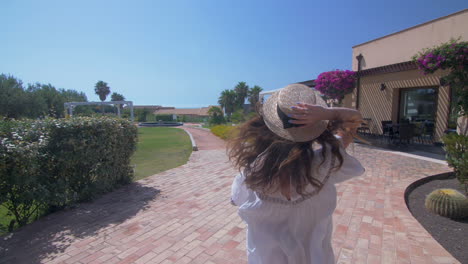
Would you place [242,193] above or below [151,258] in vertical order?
above

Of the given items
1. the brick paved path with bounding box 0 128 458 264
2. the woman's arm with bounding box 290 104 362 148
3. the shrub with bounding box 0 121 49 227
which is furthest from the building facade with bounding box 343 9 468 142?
the shrub with bounding box 0 121 49 227

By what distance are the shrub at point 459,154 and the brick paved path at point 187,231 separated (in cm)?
85

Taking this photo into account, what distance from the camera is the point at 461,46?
5793 mm

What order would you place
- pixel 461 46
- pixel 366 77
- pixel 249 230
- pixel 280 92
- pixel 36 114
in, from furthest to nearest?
pixel 36 114, pixel 366 77, pixel 461 46, pixel 249 230, pixel 280 92

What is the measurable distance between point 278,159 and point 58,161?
379cm

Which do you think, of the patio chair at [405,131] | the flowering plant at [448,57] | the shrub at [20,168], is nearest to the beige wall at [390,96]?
the patio chair at [405,131]

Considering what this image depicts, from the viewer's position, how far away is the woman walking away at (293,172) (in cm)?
98

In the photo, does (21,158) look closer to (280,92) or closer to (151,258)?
(151,258)

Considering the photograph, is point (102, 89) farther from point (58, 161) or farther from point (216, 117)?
point (58, 161)

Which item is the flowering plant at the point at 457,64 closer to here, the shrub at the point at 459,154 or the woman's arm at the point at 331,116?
the shrub at the point at 459,154

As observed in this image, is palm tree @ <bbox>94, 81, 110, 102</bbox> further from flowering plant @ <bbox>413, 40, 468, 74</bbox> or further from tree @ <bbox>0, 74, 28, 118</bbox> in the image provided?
flowering plant @ <bbox>413, 40, 468, 74</bbox>

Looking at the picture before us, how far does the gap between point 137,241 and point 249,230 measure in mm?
2138

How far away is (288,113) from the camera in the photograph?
0.95 metres

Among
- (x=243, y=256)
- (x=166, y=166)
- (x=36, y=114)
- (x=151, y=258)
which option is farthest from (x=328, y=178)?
(x=36, y=114)
